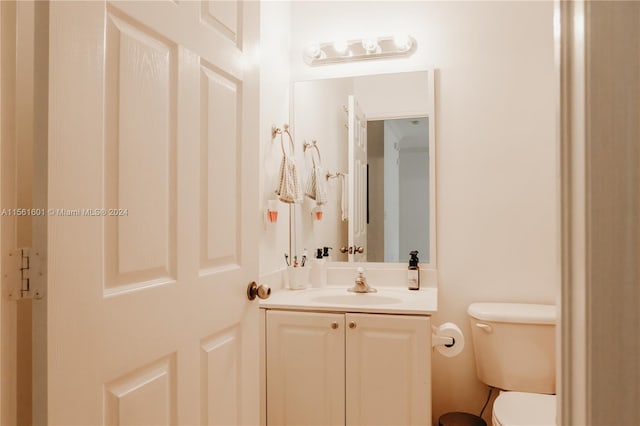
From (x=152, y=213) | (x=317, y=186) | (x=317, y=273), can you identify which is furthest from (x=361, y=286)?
(x=152, y=213)

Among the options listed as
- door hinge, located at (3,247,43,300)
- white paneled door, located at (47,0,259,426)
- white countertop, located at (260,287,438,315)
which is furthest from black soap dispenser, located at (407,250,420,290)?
door hinge, located at (3,247,43,300)

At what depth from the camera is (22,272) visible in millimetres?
703

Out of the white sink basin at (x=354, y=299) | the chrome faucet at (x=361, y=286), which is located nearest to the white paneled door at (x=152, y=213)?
the white sink basin at (x=354, y=299)

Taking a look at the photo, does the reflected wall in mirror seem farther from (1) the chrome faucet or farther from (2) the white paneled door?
(2) the white paneled door

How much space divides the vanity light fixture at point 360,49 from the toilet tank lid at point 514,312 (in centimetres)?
131

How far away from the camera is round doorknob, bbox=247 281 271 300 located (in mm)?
1316

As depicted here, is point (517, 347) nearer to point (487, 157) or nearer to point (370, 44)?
point (487, 157)

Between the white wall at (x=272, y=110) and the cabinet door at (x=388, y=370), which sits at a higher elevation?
the white wall at (x=272, y=110)

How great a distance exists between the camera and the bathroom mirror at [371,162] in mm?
2283

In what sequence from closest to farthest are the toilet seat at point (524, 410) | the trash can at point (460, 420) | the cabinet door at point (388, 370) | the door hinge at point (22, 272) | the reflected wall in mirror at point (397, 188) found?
the door hinge at point (22, 272) < the toilet seat at point (524, 410) < the cabinet door at point (388, 370) < the trash can at point (460, 420) < the reflected wall in mirror at point (397, 188)

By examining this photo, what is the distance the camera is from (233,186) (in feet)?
4.13

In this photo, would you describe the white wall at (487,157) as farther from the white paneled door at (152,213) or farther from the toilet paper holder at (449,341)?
the white paneled door at (152,213)

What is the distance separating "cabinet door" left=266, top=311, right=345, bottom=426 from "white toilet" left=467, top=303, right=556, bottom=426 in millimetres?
646

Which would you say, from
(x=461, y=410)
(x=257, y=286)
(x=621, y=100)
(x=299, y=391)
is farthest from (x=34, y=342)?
(x=461, y=410)
